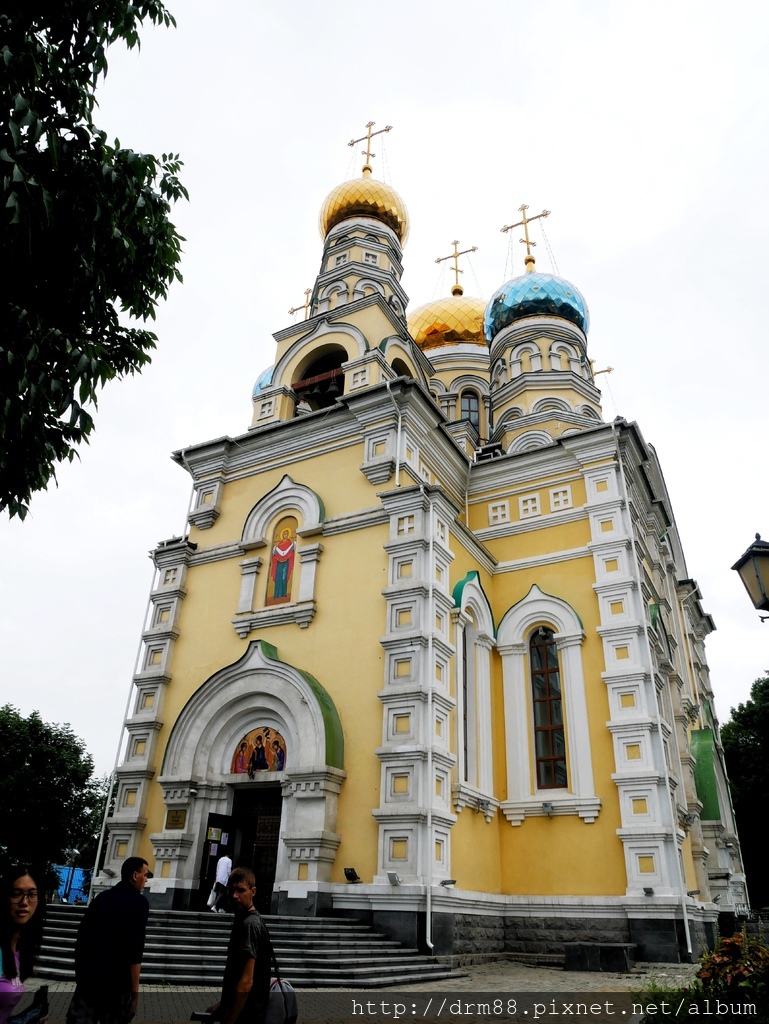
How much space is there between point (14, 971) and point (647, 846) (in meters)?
9.55

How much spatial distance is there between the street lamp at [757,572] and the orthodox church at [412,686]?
614 centimetres

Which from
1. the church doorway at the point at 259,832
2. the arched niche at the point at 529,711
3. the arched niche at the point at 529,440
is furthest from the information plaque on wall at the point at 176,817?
the arched niche at the point at 529,440

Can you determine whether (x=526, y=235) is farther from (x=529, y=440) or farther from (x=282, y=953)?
(x=282, y=953)

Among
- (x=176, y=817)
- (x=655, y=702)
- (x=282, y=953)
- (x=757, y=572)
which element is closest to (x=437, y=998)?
(x=282, y=953)

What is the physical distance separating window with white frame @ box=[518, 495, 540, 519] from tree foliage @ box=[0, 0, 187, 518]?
9373 mm

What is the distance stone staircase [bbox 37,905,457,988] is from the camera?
7.24 m

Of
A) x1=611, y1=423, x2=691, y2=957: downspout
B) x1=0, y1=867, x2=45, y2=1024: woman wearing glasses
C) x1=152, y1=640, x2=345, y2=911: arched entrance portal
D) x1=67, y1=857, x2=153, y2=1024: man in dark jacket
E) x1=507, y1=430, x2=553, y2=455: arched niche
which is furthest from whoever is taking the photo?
x1=507, y1=430, x2=553, y2=455: arched niche

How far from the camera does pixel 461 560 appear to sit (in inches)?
507

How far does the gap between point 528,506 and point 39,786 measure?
16.6 metres

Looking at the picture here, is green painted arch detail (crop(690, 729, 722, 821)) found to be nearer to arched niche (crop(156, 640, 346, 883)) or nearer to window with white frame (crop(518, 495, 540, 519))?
window with white frame (crop(518, 495, 540, 519))

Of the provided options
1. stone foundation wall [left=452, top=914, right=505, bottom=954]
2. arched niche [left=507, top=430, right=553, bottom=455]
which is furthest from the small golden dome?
stone foundation wall [left=452, top=914, right=505, bottom=954]

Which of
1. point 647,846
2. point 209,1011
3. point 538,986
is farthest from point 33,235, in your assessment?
point 647,846

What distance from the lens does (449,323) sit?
23391mm

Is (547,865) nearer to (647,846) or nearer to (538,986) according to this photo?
(647,846)
